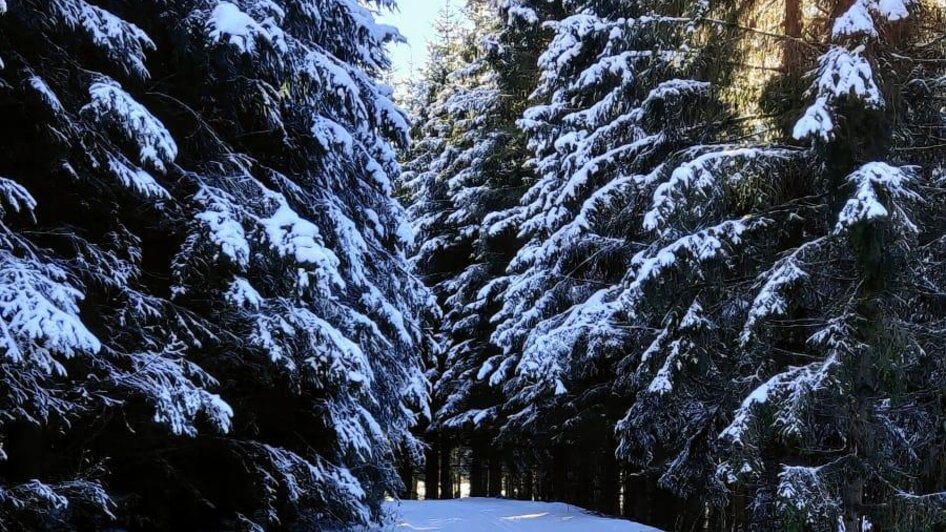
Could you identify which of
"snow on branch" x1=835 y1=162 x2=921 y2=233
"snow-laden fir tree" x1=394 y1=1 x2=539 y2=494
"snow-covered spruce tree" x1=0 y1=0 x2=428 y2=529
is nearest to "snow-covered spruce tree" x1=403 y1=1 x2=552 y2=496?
"snow-laden fir tree" x1=394 y1=1 x2=539 y2=494

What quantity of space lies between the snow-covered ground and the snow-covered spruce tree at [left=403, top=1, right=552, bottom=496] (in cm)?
215

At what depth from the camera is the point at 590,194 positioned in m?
11.4

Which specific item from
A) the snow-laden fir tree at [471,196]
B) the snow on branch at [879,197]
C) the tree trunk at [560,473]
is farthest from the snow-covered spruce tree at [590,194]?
the snow on branch at [879,197]

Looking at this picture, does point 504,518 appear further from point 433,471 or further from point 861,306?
point 433,471

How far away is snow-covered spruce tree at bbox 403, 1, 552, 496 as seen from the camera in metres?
15.8

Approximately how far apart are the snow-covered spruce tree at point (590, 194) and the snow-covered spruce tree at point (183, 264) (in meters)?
3.19

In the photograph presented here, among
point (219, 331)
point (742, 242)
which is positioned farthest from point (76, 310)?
point (742, 242)

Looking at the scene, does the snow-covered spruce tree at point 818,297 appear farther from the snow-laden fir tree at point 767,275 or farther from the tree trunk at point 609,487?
the tree trunk at point 609,487

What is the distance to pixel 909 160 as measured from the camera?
7684 mm

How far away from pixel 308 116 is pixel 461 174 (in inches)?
378

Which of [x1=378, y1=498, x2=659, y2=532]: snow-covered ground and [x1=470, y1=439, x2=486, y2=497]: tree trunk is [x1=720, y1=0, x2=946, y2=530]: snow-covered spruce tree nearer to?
[x1=378, y1=498, x2=659, y2=532]: snow-covered ground

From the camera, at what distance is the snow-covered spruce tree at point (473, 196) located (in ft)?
51.8

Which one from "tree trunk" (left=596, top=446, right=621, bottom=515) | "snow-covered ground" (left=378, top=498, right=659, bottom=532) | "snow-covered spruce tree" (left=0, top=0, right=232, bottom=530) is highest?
"snow-covered spruce tree" (left=0, top=0, right=232, bottom=530)

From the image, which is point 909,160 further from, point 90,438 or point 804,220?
point 90,438
